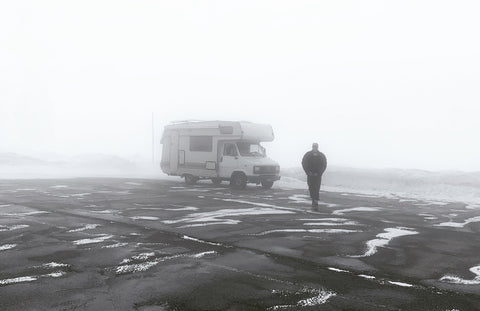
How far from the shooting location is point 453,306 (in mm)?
5074

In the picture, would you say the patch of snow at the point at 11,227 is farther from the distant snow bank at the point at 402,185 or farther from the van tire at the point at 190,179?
the distant snow bank at the point at 402,185

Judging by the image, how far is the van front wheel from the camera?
21.7 m

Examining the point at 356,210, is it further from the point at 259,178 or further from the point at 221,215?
the point at 259,178

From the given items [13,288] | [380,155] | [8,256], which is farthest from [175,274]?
[380,155]

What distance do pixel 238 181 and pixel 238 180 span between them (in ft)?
0.16

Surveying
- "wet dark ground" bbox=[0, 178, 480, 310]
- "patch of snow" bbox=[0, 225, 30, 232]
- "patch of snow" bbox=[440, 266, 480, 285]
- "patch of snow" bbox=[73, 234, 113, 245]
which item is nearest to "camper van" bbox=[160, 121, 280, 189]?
"wet dark ground" bbox=[0, 178, 480, 310]

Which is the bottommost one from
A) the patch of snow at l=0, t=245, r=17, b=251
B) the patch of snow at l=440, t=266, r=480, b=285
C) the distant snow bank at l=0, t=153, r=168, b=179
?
the patch of snow at l=440, t=266, r=480, b=285

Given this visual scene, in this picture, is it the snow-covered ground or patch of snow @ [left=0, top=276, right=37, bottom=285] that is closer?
patch of snow @ [left=0, top=276, right=37, bottom=285]

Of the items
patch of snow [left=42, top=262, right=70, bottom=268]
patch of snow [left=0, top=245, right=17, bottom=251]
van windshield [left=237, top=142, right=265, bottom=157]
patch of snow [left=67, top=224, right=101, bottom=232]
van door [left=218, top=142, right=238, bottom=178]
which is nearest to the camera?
patch of snow [left=42, top=262, right=70, bottom=268]

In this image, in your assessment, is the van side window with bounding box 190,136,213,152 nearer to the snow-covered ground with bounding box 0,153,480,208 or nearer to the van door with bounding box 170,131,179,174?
the van door with bounding box 170,131,179,174

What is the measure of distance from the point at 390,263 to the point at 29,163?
151 feet

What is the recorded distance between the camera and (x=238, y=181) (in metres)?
21.8

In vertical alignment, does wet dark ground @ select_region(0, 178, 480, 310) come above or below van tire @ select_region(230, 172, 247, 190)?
A: below

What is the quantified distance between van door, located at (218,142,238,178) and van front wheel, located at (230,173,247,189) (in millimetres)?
316
